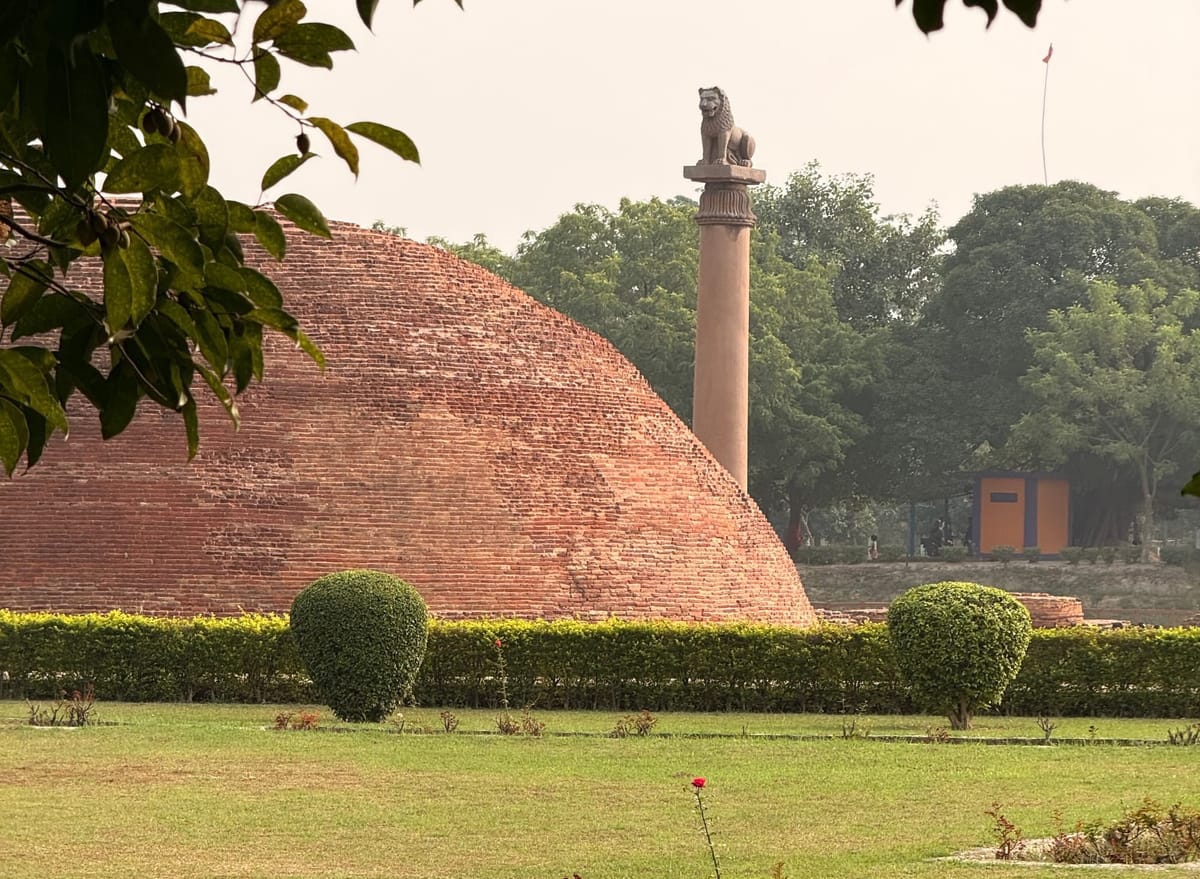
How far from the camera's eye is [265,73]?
2.55m

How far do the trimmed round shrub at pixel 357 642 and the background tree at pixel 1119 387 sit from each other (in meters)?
30.4

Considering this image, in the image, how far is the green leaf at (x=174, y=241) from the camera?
2.44 metres

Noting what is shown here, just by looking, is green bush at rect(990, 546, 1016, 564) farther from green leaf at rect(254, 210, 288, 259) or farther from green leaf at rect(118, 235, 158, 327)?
green leaf at rect(118, 235, 158, 327)

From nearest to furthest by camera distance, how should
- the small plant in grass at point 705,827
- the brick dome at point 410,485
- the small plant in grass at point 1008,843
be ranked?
the small plant in grass at point 705,827 → the small plant in grass at point 1008,843 → the brick dome at point 410,485

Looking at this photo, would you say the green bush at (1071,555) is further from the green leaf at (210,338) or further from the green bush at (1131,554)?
the green leaf at (210,338)

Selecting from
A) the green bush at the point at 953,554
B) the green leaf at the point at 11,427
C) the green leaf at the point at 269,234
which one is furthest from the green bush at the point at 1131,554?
the green leaf at the point at 11,427

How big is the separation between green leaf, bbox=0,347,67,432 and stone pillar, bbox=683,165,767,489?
23.9 meters

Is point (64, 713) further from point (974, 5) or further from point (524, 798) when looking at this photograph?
point (974, 5)

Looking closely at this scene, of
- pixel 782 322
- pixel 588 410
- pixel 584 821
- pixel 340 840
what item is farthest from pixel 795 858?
pixel 782 322

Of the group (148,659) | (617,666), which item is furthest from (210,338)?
(148,659)

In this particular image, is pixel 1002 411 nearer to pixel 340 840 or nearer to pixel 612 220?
pixel 612 220

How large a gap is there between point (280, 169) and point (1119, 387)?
42.8m

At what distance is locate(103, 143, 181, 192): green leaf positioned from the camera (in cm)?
248

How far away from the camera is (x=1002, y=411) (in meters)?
47.1
